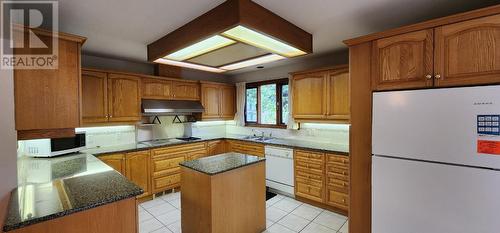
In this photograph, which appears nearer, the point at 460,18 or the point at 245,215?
the point at 460,18

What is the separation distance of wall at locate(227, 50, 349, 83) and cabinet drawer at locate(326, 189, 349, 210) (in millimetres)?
2019

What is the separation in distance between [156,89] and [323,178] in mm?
3175

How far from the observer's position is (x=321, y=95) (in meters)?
3.36

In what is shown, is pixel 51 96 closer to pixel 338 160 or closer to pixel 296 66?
pixel 338 160

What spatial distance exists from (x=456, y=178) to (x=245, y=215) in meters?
1.88

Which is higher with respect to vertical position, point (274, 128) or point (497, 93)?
point (497, 93)

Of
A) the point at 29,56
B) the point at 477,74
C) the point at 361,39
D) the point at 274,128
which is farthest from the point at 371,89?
the point at 29,56

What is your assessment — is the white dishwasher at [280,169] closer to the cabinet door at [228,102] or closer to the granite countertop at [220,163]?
the granite countertop at [220,163]

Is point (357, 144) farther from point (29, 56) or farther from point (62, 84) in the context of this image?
point (29, 56)

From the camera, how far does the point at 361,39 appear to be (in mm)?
2025

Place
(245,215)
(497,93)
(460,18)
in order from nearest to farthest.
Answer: (497,93)
(460,18)
(245,215)

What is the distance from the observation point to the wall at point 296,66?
3.45 metres

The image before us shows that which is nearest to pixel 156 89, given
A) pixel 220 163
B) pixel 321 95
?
pixel 220 163

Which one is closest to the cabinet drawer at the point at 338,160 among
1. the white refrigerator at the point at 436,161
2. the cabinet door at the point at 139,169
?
the white refrigerator at the point at 436,161
